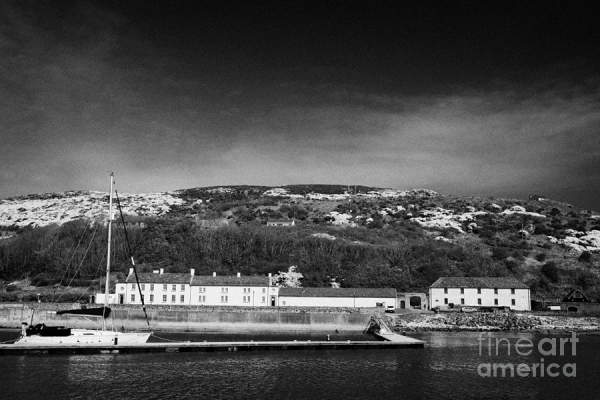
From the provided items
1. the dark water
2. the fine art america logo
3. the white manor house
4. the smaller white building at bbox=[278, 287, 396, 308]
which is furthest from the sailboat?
the smaller white building at bbox=[278, 287, 396, 308]

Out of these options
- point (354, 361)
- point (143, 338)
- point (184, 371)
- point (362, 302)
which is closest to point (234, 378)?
point (184, 371)

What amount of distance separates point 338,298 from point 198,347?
1191 inches

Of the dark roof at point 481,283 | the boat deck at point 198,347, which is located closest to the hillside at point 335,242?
the dark roof at point 481,283

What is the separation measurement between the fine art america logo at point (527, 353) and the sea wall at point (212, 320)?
16718mm

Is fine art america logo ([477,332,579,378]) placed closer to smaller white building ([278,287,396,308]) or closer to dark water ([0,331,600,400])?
dark water ([0,331,600,400])

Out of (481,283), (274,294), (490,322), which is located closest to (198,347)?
(274,294)

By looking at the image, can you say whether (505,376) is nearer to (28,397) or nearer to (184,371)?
(184,371)

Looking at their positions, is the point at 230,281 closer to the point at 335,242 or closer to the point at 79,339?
the point at 79,339

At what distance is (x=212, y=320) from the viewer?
59.9 metres

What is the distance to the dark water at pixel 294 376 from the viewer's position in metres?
28.7

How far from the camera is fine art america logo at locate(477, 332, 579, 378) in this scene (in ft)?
116

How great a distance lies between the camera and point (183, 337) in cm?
5309

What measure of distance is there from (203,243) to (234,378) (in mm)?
69833

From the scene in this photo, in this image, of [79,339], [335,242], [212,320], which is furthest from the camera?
[335,242]
